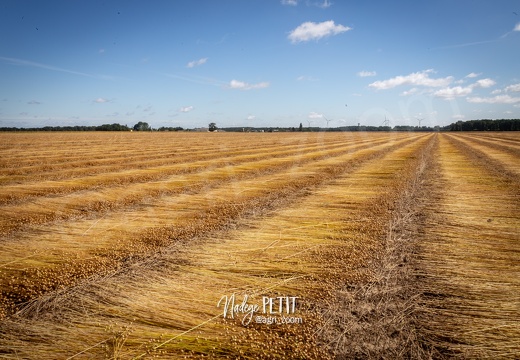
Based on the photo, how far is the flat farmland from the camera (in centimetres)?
341

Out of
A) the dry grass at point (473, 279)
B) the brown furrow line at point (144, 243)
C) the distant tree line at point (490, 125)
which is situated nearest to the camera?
the dry grass at point (473, 279)

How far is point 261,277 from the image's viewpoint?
4.90m

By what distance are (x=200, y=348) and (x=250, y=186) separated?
379 inches

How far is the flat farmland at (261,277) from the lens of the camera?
3410mm

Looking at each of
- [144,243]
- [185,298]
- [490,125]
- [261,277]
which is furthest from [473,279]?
[490,125]

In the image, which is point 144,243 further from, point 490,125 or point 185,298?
point 490,125

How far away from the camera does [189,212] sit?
8.92 meters

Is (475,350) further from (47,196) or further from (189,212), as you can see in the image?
(47,196)

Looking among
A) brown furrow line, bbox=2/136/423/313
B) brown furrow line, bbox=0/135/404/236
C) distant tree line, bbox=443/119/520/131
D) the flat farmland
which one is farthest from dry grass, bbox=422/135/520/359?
distant tree line, bbox=443/119/520/131

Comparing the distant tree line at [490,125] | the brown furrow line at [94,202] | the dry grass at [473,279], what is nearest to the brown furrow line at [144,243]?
the brown furrow line at [94,202]

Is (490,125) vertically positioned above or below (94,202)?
above

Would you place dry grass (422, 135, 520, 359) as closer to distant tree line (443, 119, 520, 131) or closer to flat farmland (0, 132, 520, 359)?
flat farmland (0, 132, 520, 359)

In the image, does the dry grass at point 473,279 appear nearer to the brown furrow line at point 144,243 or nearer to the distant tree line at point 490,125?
the brown furrow line at point 144,243

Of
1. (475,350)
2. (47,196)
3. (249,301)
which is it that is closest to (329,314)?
(249,301)
